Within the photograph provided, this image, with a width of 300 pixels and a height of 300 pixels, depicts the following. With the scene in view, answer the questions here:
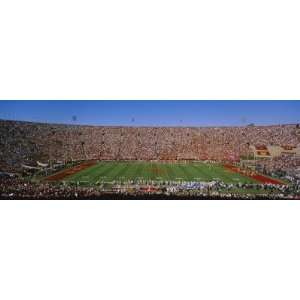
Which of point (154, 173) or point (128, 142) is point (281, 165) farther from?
point (128, 142)

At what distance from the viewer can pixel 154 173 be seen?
12.6 metres

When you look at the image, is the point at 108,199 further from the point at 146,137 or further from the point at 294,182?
the point at 294,182

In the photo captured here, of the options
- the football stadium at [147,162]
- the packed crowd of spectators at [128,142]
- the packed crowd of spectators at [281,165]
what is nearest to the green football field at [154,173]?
the football stadium at [147,162]

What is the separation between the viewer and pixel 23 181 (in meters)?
12.4

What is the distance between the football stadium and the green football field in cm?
3

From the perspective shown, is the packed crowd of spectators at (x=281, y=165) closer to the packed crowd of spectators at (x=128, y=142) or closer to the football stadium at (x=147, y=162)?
the football stadium at (x=147, y=162)

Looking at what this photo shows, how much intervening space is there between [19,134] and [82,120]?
2.33m

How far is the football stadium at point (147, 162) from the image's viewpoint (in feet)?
39.8

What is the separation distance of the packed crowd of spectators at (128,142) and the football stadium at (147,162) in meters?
0.03

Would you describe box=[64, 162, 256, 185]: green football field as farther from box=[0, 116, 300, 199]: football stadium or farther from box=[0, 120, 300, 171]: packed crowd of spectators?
box=[0, 120, 300, 171]: packed crowd of spectators

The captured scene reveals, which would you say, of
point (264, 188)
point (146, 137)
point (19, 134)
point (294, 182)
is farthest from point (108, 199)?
point (294, 182)

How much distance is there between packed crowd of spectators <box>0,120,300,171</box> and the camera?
494 inches
